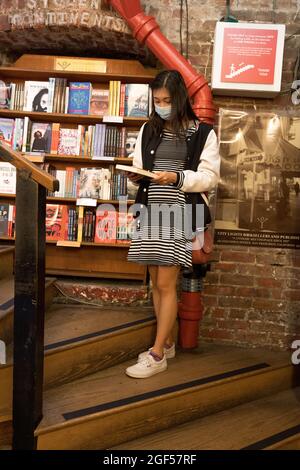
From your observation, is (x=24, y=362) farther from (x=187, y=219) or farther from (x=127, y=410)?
(x=187, y=219)

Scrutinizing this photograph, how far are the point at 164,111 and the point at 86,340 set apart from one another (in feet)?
4.05

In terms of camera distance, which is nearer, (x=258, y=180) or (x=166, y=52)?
(x=166, y=52)

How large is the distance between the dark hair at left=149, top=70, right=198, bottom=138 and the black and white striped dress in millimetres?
46

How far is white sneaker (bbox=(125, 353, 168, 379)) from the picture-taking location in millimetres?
2029

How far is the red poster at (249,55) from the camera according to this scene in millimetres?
2455

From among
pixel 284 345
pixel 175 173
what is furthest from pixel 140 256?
pixel 284 345

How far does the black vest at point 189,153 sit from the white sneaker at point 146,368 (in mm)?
712

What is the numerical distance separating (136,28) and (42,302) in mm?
1893

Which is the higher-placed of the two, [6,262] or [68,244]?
[68,244]

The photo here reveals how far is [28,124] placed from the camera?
303 centimetres

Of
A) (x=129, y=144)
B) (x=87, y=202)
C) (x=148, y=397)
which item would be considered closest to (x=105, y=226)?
(x=87, y=202)

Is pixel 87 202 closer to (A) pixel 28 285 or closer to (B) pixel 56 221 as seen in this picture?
(B) pixel 56 221

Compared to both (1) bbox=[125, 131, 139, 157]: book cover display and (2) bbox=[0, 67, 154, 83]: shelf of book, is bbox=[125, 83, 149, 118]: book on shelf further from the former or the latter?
(1) bbox=[125, 131, 139, 157]: book cover display

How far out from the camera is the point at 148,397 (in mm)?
1839
